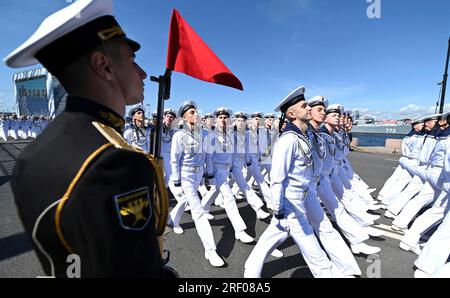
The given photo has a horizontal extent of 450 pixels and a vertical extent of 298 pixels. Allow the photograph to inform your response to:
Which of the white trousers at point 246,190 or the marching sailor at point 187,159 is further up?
the marching sailor at point 187,159

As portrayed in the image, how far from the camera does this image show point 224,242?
12.7ft

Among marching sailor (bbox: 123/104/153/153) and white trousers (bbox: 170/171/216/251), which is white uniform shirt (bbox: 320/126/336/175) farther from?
marching sailor (bbox: 123/104/153/153)

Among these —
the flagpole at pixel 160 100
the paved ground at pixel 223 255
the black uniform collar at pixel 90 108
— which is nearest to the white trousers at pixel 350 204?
the paved ground at pixel 223 255

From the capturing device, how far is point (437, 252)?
2891 mm

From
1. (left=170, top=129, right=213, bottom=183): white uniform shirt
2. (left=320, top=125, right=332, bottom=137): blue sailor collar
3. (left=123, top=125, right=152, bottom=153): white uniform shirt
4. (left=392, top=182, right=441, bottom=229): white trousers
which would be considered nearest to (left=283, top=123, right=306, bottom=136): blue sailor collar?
(left=170, top=129, right=213, bottom=183): white uniform shirt

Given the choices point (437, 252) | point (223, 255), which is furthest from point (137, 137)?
point (437, 252)

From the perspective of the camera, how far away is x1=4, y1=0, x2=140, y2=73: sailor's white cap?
844mm

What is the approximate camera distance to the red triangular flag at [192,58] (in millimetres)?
1629

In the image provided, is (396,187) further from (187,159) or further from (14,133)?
(14,133)

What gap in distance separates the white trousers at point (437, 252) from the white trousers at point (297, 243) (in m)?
1.26

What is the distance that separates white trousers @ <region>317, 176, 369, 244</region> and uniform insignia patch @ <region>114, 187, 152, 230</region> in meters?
3.62

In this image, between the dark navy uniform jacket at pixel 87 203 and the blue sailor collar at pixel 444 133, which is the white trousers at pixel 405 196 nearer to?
the blue sailor collar at pixel 444 133
